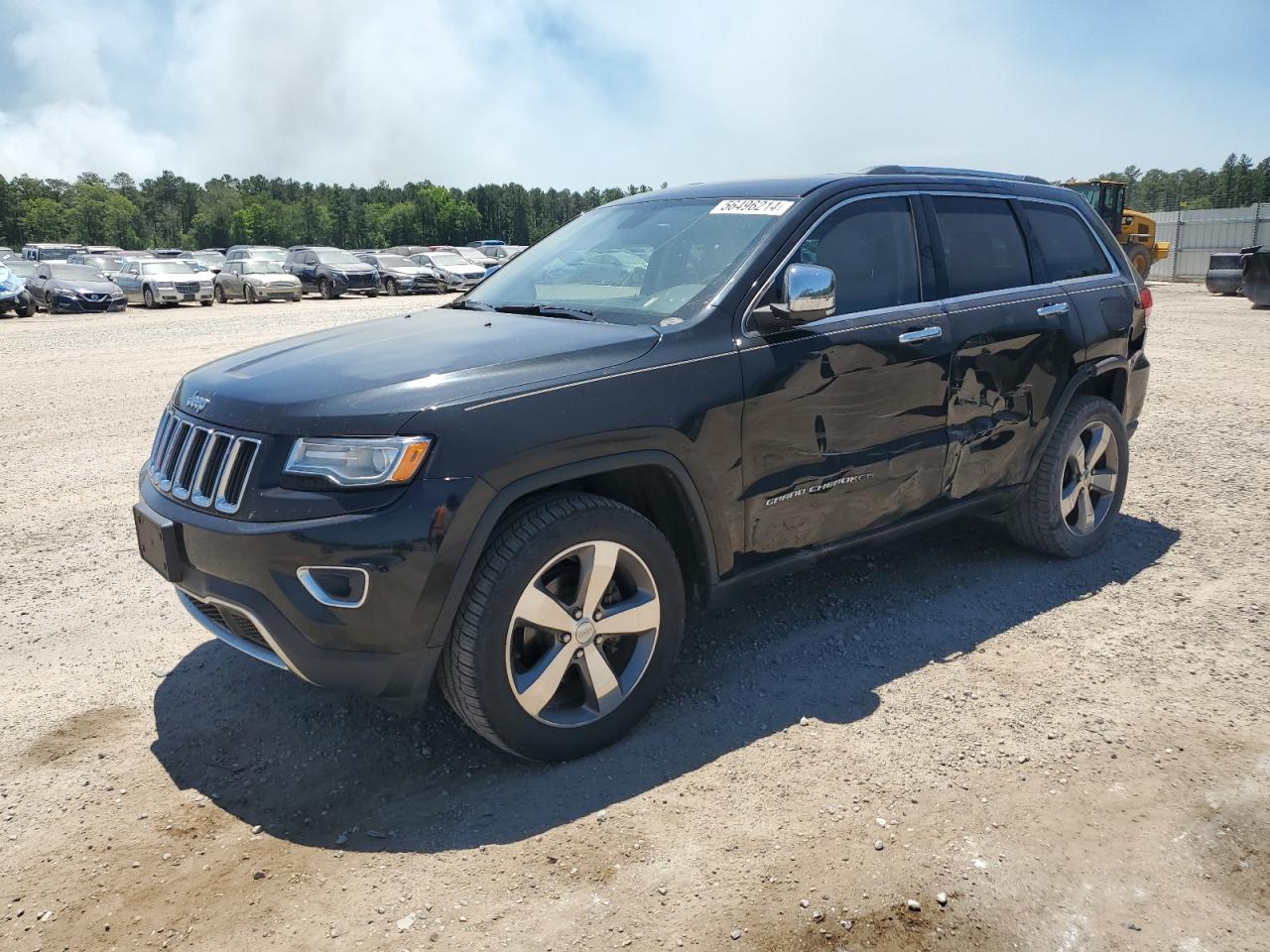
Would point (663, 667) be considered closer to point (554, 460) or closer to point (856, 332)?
point (554, 460)

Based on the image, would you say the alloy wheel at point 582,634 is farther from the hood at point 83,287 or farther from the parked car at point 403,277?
the parked car at point 403,277

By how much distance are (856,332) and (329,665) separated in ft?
7.59

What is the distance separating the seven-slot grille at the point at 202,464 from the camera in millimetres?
3014

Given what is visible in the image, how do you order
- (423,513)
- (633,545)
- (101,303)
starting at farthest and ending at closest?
(101,303) → (633,545) → (423,513)

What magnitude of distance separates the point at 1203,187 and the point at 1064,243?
12668 centimetres

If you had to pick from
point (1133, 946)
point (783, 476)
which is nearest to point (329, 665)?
point (783, 476)

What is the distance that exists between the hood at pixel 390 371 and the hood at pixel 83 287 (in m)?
26.1

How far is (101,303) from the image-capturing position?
86.4 feet

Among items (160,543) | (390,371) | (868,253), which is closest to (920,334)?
(868,253)

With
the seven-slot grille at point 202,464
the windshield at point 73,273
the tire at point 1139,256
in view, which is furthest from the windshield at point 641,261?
the windshield at point 73,273

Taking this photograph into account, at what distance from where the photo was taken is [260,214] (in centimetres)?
13562

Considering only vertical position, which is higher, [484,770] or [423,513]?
[423,513]

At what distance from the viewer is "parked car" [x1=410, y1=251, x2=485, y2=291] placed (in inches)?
1324

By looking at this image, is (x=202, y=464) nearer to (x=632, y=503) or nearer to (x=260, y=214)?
(x=632, y=503)
